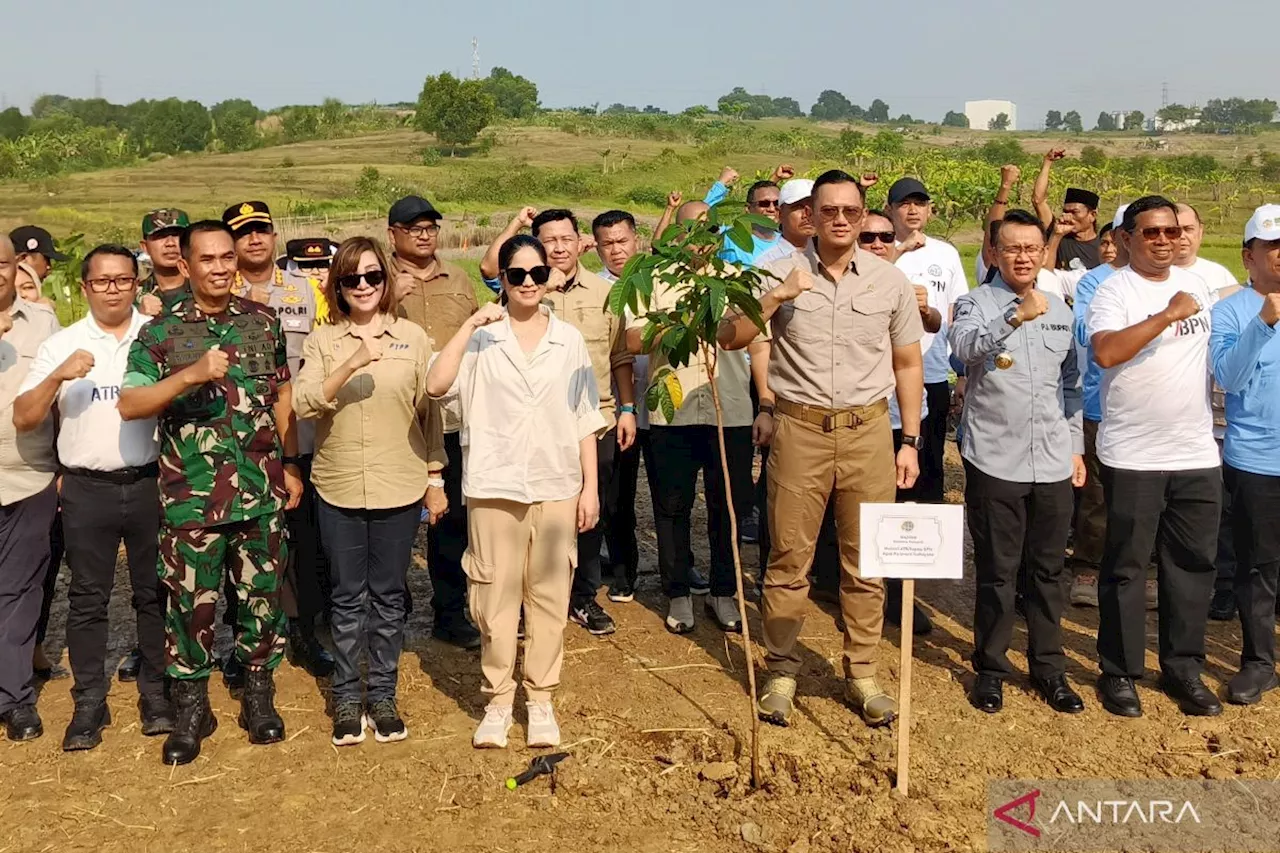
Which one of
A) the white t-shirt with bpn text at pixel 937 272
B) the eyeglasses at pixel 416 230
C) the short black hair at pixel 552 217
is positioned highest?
the short black hair at pixel 552 217

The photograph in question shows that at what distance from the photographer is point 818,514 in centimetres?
468

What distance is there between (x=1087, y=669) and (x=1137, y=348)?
1782 mm

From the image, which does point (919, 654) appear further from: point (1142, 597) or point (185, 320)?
point (185, 320)

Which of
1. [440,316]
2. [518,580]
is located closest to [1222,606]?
[518,580]

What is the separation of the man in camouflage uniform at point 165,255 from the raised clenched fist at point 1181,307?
14.7ft

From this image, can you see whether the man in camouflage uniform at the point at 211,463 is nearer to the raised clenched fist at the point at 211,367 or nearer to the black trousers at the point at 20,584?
the raised clenched fist at the point at 211,367

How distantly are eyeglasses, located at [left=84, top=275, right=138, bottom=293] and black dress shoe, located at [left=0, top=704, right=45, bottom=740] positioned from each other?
6.45ft

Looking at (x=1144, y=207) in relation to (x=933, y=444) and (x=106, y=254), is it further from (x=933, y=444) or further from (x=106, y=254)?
(x=106, y=254)

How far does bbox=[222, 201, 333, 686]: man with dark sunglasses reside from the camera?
5.20 m

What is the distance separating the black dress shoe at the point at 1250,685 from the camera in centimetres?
485

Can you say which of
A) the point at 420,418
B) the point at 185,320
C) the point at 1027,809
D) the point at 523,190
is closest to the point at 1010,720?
Result: the point at 1027,809

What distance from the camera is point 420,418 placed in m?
4.64

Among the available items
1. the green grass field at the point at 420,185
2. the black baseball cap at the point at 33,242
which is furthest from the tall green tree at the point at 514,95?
the black baseball cap at the point at 33,242

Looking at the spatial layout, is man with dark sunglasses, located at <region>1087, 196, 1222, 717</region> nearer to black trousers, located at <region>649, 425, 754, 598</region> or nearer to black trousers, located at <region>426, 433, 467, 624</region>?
black trousers, located at <region>649, 425, 754, 598</region>
